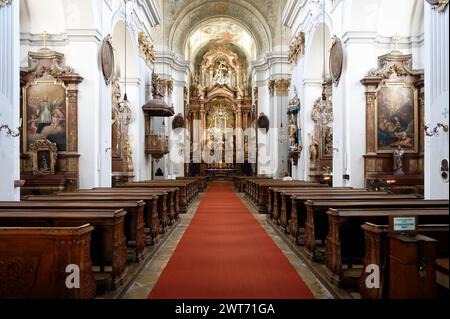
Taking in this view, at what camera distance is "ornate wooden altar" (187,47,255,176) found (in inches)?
1213

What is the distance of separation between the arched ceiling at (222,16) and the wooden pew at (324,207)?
17.8 metres

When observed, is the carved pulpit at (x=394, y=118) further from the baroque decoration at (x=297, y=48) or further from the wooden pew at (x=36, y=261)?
the wooden pew at (x=36, y=261)

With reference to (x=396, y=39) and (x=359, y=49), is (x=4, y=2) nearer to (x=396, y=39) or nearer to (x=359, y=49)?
(x=359, y=49)

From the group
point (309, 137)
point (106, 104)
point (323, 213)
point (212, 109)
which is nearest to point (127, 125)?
point (106, 104)

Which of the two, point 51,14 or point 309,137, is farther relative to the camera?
point 309,137

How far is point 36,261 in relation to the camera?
11.3 feet

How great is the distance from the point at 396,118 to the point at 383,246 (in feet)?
27.1

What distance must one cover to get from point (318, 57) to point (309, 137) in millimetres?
2699

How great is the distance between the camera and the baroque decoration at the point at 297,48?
54.9ft

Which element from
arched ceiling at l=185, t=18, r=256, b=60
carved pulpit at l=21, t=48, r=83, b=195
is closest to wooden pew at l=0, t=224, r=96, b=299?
carved pulpit at l=21, t=48, r=83, b=195

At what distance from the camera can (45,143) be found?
1053cm

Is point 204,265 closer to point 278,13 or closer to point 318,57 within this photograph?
point 318,57

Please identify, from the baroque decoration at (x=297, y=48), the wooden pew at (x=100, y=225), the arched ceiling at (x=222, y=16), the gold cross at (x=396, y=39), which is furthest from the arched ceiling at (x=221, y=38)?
the wooden pew at (x=100, y=225)

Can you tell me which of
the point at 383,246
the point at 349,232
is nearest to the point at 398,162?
the point at 349,232
